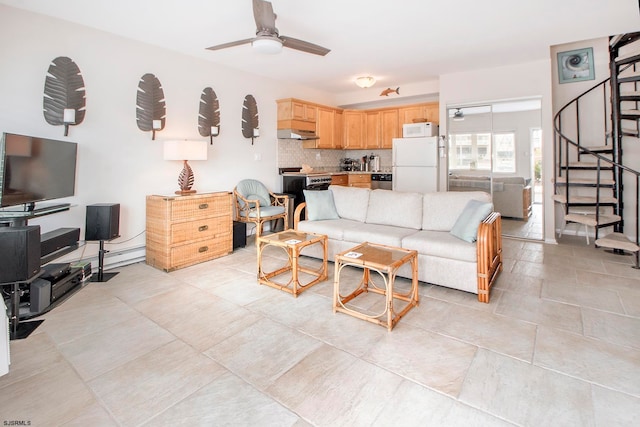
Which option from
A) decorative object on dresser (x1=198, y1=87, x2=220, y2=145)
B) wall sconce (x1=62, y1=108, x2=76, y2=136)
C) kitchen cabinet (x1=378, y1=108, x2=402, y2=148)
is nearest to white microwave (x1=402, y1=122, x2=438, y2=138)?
kitchen cabinet (x1=378, y1=108, x2=402, y2=148)

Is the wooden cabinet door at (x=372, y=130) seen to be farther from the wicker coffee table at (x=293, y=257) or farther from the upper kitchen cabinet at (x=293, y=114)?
the wicker coffee table at (x=293, y=257)

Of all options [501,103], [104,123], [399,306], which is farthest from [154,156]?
[501,103]

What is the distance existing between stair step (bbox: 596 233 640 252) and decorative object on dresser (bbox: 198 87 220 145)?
5386 millimetres

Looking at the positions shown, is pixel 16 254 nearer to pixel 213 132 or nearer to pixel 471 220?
pixel 213 132

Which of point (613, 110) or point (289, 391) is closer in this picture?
point (289, 391)

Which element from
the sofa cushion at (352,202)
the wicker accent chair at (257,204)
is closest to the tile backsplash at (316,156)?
the wicker accent chair at (257,204)

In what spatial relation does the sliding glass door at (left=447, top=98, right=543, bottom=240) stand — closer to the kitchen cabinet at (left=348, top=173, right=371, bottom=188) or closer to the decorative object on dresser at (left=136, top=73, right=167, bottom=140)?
the kitchen cabinet at (left=348, top=173, right=371, bottom=188)

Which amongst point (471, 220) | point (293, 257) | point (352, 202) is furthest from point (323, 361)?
point (352, 202)

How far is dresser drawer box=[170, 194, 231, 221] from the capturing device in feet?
12.6

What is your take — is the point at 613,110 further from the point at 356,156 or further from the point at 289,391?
the point at 289,391

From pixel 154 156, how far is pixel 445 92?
4.75 meters

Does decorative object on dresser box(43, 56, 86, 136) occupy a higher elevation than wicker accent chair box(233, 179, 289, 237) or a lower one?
higher

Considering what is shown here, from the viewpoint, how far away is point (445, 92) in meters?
5.67

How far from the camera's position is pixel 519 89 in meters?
5.04
